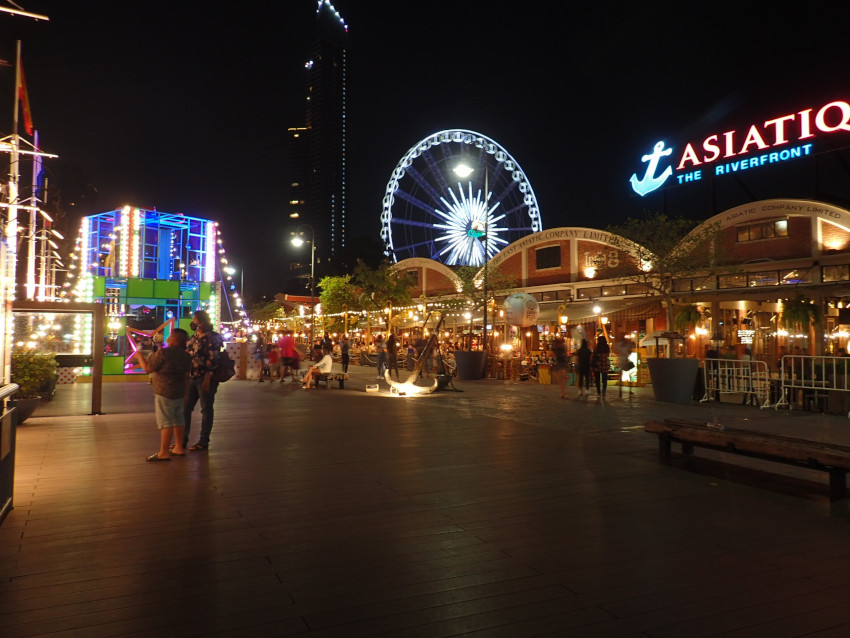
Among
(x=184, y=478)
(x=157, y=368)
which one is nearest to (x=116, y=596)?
(x=184, y=478)

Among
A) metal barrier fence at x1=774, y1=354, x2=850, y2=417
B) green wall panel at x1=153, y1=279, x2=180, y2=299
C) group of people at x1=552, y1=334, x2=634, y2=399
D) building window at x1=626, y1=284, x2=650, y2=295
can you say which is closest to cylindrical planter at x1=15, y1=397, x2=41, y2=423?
A: group of people at x1=552, y1=334, x2=634, y2=399

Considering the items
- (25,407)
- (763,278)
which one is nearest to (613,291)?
(763,278)

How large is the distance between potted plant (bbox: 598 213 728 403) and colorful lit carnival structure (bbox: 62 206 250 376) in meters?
13.8

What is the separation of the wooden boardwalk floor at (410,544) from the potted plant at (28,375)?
1954 mm

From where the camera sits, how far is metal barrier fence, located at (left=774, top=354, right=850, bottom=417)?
1123 cm

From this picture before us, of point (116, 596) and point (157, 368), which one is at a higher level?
point (157, 368)

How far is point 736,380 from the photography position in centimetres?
1348

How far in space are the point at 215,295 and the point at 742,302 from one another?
18.2 m

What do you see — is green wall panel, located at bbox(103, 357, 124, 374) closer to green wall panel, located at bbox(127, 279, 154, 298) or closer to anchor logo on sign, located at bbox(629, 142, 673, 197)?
green wall panel, located at bbox(127, 279, 154, 298)

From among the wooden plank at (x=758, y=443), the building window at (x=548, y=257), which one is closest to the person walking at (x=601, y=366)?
the wooden plank at (x=758, y=443)

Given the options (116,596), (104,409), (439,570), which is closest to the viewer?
(116,596)

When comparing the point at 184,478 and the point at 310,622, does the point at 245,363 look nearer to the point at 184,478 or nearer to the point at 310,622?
the point at 184,478

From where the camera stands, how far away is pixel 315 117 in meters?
123

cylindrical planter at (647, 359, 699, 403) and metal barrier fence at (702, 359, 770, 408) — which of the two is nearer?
metal barrier fence at (702, 359, 770, 408)
